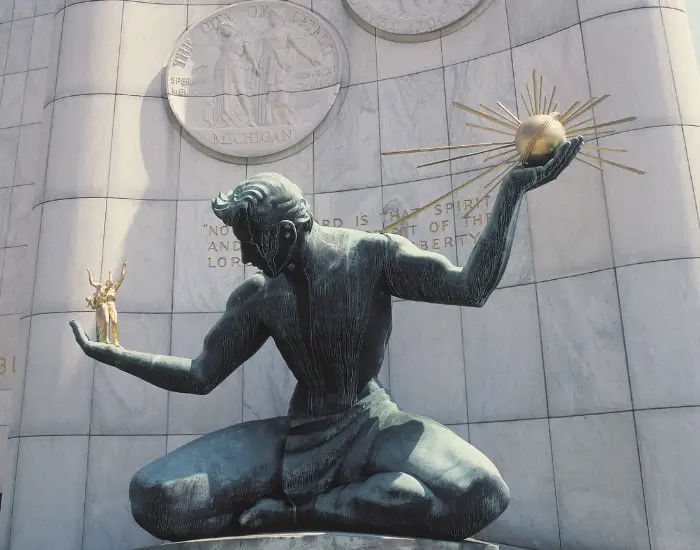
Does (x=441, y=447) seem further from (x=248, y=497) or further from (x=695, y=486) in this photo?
(x=695, y=486)

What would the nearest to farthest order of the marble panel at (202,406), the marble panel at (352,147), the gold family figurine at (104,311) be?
the gold family figurine at (104,311), the marble panel at (202,406), the marble panel at (352,147)

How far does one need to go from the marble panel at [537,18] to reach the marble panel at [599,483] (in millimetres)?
4084

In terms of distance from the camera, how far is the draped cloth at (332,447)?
4617 millimetres

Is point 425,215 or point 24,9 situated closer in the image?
point 425,215

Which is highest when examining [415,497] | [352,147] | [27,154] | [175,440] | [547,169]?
[27,154]

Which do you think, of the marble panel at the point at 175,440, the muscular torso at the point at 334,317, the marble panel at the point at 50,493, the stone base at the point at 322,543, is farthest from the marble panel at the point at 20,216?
the stone base at the point at 322,543

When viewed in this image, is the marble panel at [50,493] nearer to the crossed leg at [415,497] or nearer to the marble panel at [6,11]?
the crossed leg at [415,497]

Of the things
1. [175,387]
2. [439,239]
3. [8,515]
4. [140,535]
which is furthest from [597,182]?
[8,515]

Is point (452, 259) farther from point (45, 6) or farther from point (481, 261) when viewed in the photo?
point (45, 6)

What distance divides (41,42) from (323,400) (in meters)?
10.4

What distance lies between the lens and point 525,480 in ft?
24.1

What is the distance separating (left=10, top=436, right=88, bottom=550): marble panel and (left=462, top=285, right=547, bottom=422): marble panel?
3969mm

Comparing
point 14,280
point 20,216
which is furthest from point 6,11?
point 14,280

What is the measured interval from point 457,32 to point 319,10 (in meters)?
1.77
